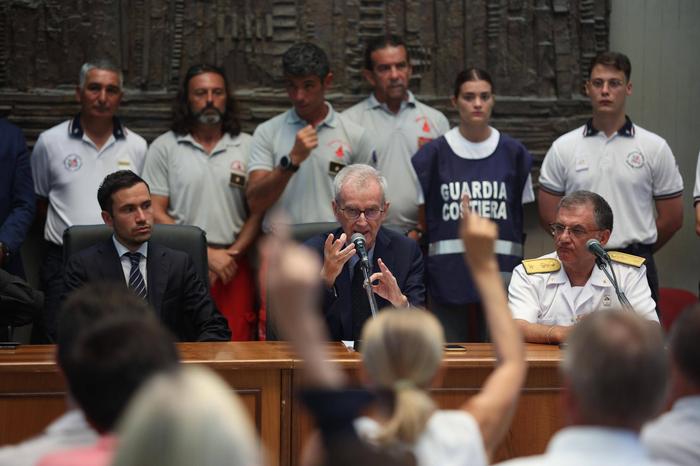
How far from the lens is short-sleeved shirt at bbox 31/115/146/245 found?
546 cm

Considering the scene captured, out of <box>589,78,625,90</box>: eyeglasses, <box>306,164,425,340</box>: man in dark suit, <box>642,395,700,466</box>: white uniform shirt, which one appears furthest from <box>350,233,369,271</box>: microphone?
<box>589,78,625,90</box>: eyeglasses

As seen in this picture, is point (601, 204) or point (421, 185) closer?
point (601, 204)

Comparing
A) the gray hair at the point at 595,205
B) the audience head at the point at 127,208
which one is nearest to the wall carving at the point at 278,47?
the audience head at the point at 127,208

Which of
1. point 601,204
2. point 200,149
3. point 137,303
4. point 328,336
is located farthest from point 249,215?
point 137,303

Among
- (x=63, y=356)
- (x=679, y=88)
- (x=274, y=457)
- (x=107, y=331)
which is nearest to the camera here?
(x=107, y=331)

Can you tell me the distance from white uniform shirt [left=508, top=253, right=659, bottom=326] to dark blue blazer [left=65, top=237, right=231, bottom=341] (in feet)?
4.02

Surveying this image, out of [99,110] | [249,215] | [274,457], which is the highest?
[99,110]

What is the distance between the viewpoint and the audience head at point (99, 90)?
A: 5.51 metres

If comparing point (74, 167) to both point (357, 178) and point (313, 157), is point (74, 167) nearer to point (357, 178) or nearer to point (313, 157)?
point (313, 157)

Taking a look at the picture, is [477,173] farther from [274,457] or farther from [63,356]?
[63,356]

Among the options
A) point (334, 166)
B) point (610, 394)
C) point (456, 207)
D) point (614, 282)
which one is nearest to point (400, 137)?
point (334, 166)

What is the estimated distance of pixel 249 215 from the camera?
18.7 feet

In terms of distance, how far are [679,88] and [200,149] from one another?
2.69 meters

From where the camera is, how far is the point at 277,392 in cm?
364
